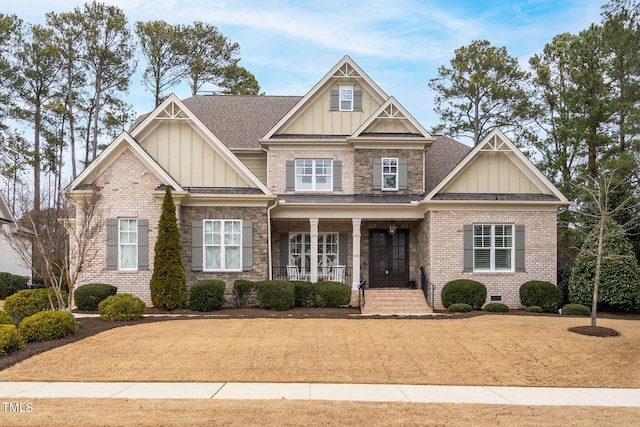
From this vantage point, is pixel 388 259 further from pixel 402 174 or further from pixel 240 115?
pixel 240 115

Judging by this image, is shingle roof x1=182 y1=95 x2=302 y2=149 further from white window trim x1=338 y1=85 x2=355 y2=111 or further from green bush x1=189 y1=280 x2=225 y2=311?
green bush x1=189 y1=280 x2=225 y2=311

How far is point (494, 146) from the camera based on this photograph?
21078 mm

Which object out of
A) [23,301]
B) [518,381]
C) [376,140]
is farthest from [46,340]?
[376,140]

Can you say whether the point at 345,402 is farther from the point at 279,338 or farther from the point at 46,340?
the point at 46,340

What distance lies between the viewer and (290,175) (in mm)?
23031

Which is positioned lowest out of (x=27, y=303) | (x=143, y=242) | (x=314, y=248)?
(x=27, y=303)

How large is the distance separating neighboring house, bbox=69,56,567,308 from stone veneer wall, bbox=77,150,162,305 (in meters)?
0.03

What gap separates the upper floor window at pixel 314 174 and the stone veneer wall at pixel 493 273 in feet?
14.7

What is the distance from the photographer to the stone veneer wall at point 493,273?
67.9 ft

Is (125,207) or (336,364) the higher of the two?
(125,207)

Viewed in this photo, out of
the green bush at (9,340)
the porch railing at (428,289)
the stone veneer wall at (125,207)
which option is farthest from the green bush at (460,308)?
the green bush at (9,340)

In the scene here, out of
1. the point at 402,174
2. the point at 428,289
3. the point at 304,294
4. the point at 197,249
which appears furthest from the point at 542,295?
the point at 197,249

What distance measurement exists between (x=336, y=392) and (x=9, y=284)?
21.4 m

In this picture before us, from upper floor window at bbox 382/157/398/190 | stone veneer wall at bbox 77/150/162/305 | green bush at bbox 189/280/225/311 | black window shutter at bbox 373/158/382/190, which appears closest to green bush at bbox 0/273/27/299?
stone veneer wall at bbox 77/150/162/305
